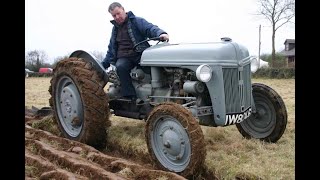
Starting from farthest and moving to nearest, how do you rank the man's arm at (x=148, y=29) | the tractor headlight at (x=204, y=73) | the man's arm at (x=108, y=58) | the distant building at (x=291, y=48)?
the man's arm at (x=108, y=58), the man's arm at (x=148, y=29), the tractor headlight at (x=204, y=73), the distant building at (x=291, y=48)

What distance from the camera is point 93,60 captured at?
5027mm

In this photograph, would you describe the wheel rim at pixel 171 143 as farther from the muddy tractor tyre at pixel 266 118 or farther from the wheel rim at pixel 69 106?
the muddy tractor tyre at pixel 266 118

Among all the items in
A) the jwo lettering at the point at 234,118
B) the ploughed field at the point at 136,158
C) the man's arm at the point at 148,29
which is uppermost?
the man's arm at the point at 148,29

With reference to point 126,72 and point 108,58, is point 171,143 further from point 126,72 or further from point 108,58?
point 108,58

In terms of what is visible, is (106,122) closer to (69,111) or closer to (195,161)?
(69,111)

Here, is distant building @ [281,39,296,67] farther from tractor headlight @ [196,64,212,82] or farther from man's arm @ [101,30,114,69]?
man's arm @ [101,30,114,69]

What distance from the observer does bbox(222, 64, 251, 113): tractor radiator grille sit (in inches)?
163

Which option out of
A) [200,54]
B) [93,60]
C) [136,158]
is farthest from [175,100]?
[93,60]

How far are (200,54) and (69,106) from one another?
1912 mm

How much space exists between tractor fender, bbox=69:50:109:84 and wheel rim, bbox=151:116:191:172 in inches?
51.7

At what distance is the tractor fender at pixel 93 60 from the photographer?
496cm

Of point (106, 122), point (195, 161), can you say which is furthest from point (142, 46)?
point (195, 161)

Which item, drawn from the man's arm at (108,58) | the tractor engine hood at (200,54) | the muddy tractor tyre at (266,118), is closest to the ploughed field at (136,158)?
the muddy tractor tyre at (266,118)

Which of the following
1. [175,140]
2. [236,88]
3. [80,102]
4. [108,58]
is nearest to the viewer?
[175,140]
